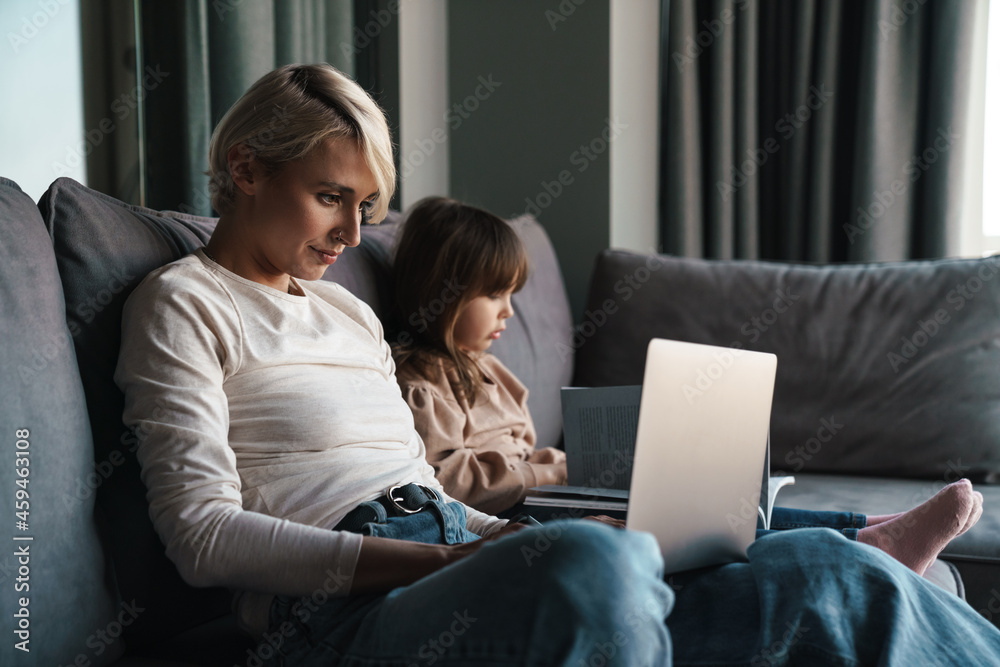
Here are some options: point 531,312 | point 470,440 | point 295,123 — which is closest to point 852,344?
point 531,312

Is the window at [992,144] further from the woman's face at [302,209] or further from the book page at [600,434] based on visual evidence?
the woman's face at [302,209]

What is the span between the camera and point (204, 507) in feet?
2.70

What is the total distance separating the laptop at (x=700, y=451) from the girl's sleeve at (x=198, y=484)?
304 mm

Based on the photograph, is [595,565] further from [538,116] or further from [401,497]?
[538,116]

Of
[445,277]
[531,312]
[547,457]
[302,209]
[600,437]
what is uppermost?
[302,209]

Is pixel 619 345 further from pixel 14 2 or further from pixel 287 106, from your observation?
pixel 14 2

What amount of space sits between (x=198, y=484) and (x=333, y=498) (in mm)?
175

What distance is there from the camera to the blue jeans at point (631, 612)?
0.66m

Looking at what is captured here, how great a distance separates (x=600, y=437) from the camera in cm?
134

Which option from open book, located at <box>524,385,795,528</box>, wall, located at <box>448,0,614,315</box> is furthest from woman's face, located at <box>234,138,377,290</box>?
wall, located at <box>448,0,614,315</box>

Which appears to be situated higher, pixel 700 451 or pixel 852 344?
pixel 700 451

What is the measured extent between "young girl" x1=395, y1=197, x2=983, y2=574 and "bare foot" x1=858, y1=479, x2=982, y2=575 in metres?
0.08

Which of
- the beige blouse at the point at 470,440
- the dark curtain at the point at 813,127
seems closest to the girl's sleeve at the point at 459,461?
the beige blouse at the point at 470,440

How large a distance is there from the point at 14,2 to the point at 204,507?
108 centimetres
